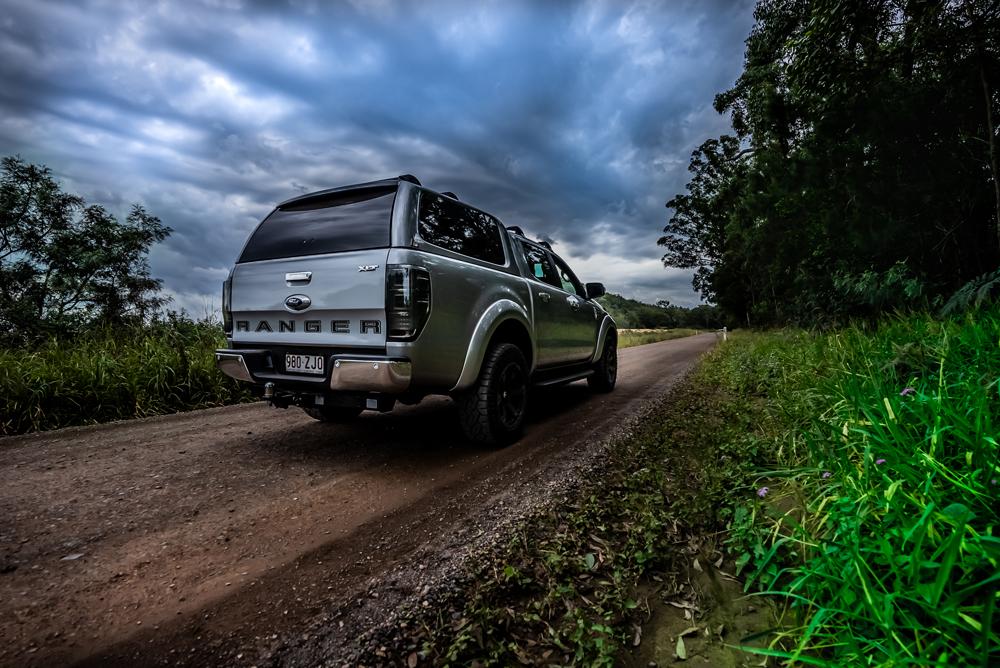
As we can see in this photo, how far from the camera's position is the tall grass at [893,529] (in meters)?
1.07

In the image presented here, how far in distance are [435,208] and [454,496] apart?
81.0 inches

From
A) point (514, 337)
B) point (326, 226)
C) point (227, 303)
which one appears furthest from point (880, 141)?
point (227, 303)

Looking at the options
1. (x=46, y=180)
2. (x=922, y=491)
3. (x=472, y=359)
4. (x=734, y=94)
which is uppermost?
(x=734, y=94)

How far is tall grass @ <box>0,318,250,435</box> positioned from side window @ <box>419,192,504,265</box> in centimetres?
388

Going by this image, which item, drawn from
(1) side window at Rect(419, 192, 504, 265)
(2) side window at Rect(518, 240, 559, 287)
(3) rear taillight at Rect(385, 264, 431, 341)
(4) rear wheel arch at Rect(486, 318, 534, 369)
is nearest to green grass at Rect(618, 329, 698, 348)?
(2) side window at Rect(518, 240, 559, 287)

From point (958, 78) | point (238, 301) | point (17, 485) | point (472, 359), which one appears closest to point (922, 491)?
point (472, 359)

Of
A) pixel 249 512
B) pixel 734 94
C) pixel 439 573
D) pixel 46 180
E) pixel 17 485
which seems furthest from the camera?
pixel 734 94

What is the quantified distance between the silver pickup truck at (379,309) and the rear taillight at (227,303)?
1 cm

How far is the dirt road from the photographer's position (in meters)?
1.44

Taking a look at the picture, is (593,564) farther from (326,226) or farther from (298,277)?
(326,226)

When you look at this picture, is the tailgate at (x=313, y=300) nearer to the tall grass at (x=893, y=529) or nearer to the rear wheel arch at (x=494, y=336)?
the rear wheel arch at (x=494, y=336)

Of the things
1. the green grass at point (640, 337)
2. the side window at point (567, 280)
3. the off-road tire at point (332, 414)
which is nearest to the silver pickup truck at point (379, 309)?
the off-road tire at point (332, 414)

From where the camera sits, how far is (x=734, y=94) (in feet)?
47.8

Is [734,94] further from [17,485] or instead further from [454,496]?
[17,485]
